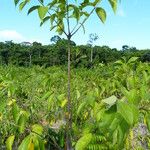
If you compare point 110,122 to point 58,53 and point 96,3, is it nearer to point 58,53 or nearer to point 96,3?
point 96,3

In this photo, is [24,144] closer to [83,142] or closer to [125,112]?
[83,142]

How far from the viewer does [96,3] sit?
213cm

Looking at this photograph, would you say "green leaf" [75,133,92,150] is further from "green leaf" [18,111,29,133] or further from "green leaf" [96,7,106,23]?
"green leaf" [96,7,106,23]

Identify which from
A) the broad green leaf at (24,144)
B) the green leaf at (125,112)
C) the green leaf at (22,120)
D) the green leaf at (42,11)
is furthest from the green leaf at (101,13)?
the green leaf at (125,112)

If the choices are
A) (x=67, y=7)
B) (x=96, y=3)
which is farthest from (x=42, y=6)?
(x=96, y=3)

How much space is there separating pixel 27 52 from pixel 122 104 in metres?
65.8

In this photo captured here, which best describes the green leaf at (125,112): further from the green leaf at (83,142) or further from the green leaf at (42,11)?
the green leaf at (42,11)

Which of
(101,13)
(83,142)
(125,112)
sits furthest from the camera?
(101,13)

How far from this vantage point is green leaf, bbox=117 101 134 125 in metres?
1.15

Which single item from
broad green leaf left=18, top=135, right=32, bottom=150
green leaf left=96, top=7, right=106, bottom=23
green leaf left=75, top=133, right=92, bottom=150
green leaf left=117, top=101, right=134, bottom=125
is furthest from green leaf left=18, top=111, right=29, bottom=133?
green leaf left=117, top=101, right=134, bottom=125

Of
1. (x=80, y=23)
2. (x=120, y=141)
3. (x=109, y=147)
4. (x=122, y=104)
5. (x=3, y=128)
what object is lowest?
(x=3, y=128)

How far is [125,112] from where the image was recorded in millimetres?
1155

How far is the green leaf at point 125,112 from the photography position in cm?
115

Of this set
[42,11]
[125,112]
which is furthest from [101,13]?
[125,112]
